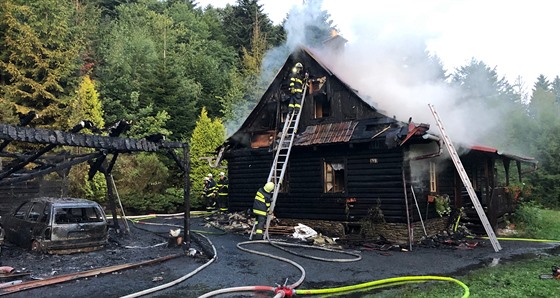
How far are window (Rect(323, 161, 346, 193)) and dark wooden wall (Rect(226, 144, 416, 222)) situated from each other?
0.62 ft

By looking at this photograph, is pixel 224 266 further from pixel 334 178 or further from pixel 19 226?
pixel 334 178

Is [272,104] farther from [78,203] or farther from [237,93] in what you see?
[237,93]

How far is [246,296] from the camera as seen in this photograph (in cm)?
646

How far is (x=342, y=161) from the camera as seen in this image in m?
13.5

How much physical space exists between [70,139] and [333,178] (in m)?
8.79

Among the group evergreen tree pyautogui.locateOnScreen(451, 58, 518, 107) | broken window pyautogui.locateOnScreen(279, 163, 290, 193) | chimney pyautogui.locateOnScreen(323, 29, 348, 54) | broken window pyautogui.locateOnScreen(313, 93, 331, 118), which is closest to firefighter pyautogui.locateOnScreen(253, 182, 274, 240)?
broken window pyautogui.locateOnScreen(279, 163, 290, 193)

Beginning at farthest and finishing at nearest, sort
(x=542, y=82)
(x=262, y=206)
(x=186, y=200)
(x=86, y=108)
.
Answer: (x=542, y=82) < (x=86, y=108) < (x=262, y=206) < (x=186, y=200)

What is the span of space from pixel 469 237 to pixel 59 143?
12.8 metres

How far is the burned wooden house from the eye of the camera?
12.3 m

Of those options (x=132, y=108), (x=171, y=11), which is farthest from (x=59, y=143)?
(x=171, y=11)

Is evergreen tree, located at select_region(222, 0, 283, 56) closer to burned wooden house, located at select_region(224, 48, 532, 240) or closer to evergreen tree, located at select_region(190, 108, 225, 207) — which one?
evergreen tree, located at select_region(190, 108, 225, 207)

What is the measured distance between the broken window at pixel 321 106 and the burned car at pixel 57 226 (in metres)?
8.31

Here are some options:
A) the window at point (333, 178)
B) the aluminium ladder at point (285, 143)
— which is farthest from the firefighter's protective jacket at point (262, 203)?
the window at point (333, 178)

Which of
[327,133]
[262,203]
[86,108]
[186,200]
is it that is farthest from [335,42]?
[86,108]
